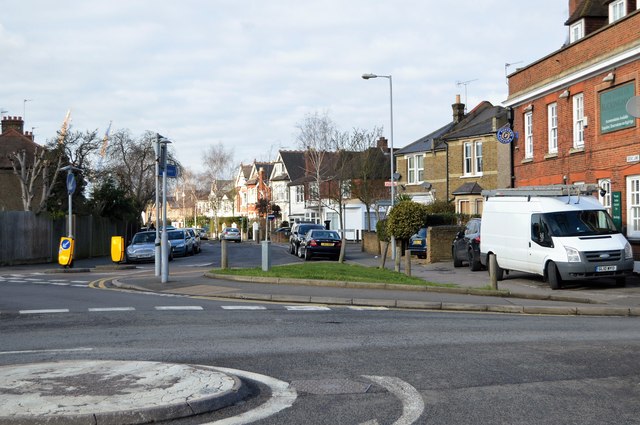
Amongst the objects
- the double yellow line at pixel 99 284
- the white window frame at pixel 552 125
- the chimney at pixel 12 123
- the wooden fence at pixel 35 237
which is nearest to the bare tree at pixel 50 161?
the wooden fence at pixel 35 237

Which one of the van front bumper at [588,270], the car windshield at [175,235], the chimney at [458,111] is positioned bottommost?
the van front bumper at [588,270]

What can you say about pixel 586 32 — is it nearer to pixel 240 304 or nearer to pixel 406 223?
pixel 406 223

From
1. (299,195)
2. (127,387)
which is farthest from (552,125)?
(299,195)

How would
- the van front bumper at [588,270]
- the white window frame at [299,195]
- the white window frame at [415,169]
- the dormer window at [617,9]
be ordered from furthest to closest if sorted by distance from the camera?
1. the white window frame at [299,195]
2. the white window frame at [415,169]
3. the dormer window at [617,9]
4. the van front bumper at [588,270]

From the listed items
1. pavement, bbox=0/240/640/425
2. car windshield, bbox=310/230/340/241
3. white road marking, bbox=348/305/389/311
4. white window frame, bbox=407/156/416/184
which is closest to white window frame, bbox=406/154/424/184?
white window frame, bbox=407/156/416/184

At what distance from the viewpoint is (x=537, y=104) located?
28.9 meters

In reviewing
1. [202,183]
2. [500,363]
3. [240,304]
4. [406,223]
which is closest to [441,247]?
[406,223]

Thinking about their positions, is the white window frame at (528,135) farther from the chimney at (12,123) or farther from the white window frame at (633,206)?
the chimney at (12,123)

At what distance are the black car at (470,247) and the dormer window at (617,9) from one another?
822 centimetres

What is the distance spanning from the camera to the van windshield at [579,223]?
19.6m

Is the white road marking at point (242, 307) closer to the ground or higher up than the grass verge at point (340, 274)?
closer to the ground

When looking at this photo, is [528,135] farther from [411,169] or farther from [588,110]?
[411,169]

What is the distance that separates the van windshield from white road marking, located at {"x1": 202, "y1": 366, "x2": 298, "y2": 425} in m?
13.2

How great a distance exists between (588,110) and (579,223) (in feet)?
22.0
